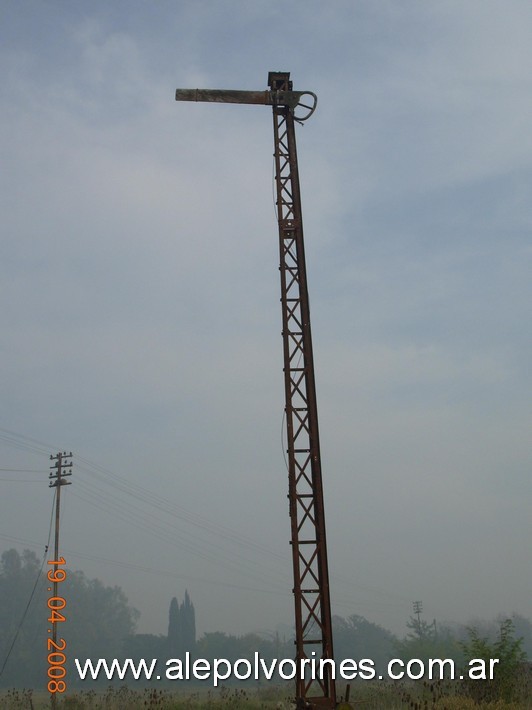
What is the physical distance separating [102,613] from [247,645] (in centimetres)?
2642

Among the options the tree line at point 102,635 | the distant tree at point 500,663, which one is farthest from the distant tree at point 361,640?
the distant tree at point 500,663

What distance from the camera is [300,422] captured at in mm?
17250

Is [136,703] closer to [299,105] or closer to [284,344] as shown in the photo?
[284,344]

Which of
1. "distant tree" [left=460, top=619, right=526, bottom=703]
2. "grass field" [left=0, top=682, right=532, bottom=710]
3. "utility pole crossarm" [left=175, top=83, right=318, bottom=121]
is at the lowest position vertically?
"grass field" [left=0, top=682, right=532, bottom=710]

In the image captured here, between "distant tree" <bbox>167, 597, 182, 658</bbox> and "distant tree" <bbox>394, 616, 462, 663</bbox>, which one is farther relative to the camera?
"distant tree" <bbox>167, 597, 182, 658</bbox>

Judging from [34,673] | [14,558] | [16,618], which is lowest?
[34,673]

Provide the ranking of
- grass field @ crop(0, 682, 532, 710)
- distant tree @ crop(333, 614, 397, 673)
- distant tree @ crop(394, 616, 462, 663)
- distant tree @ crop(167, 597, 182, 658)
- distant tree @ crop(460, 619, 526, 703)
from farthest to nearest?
distant tree @ crop(167, 597, 182, 658), distant tree @ crop(333, 614, 397, 673), distant tree @ crop(394, 616, 462, 663), grass field @ crop(0, 682, 532, 710), distant tree @ crop(460, 619, 526, 703)

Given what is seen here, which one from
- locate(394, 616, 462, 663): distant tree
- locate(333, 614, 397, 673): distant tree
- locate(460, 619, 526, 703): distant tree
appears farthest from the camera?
locate(333, 614, 397, 673): distant tree

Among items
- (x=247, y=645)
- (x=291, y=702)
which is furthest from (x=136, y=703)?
(x=247, y=645)

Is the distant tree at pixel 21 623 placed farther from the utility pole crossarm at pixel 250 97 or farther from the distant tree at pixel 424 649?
the utility pole crossarm at pixel 250 97
